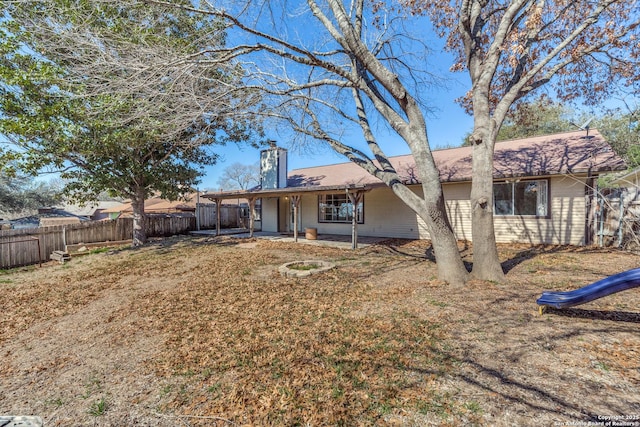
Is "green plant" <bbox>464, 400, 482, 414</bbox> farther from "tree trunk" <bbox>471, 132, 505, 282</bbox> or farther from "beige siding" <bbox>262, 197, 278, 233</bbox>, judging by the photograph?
"beige siding" <bbox>262, 197, 278, 233</bbox>

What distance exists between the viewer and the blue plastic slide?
124 inches

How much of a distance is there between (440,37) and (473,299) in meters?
7.88

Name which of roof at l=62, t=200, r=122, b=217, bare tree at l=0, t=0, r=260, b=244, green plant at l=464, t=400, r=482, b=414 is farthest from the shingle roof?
roof at l=62, t=200, r=122, b=217

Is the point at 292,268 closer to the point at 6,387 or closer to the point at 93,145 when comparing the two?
the point at 6,387

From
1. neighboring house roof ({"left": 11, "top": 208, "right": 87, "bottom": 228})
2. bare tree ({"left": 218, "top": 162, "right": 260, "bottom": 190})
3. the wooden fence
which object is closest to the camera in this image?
the wooden fence

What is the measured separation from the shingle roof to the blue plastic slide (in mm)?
6192

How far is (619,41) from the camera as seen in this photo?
231 inches

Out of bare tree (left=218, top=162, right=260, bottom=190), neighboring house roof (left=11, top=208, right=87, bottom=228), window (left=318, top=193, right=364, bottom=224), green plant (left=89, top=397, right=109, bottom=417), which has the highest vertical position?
bare tree (left=218, top=162, right=260, bottom=190)

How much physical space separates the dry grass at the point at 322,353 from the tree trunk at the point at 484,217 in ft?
1.47

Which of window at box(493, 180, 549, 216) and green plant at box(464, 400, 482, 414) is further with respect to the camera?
window at box(493, 180, 549, 216)

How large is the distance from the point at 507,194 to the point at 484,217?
5.79 meters

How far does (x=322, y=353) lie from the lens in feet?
9.77

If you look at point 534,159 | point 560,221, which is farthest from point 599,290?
point 534,159

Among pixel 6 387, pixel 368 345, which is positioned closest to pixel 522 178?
pixel 368 345
